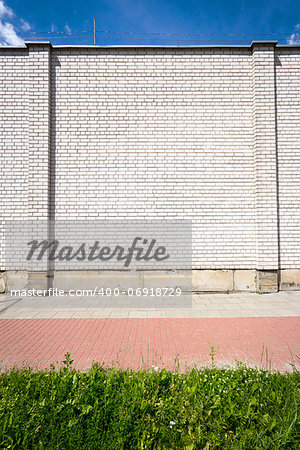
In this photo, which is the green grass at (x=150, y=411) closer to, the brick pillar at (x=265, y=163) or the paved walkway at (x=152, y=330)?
the paved walkway at (x=152, y=330)

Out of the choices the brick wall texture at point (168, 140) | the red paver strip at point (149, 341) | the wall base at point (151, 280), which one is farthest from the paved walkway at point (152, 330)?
the brick wall texture at point (168, 140)

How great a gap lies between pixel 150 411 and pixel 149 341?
72.8 inches

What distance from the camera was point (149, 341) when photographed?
4203 millimetres

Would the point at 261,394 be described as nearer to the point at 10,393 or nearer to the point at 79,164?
the point at 10,393

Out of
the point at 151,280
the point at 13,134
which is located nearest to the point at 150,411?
the point at 151,280

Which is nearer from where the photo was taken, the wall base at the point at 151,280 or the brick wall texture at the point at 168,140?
the wall base at the point at 151,280

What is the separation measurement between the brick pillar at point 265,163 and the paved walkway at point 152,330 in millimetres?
816

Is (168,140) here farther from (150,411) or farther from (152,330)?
(150,411)

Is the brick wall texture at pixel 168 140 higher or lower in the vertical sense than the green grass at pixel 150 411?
higher

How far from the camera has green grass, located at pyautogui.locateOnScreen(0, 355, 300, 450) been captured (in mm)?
2088

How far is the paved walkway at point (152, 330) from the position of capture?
3.70 metres

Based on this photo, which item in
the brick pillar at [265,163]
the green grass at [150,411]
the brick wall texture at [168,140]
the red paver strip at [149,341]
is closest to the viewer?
the green grass at [150,411]

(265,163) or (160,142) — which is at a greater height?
(160,142)

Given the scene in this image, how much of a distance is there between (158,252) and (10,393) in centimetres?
491
